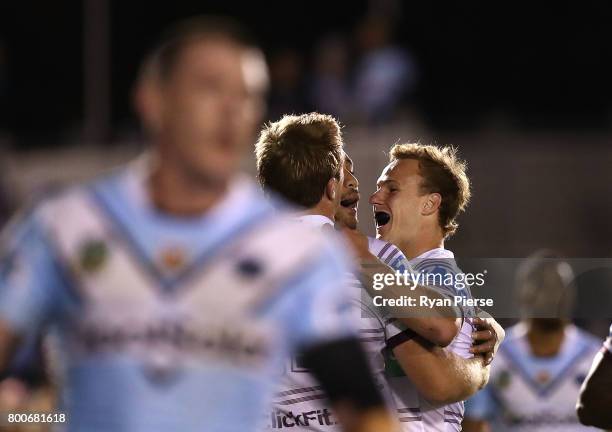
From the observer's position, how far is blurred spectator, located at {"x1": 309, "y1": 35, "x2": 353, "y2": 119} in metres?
12.0

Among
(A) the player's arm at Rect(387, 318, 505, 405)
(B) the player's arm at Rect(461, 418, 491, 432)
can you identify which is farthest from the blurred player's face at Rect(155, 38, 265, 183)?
(B) the player's arm at Rect(461, 418, 491, 432)

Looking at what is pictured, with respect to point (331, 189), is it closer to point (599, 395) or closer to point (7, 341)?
point (599, 395)

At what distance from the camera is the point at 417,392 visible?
441cm

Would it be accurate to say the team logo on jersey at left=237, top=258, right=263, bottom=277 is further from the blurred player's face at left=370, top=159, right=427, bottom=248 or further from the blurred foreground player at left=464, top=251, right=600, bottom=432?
the blurred foreground player at left=464, top=251, right=600, bottom=432

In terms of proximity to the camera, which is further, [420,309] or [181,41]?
[420,309]

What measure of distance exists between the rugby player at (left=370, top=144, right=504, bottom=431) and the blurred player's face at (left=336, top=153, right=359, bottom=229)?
140mm

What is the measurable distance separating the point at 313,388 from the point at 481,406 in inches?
79.2

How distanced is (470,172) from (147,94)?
8574 mm

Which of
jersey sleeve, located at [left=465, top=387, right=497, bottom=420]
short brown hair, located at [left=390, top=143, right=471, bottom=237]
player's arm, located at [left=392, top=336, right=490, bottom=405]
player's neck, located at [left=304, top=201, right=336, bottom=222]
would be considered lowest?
jersey sleeve, located at [left=465, top=387, right=497, bottom=420]

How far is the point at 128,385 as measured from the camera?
255 centimetres

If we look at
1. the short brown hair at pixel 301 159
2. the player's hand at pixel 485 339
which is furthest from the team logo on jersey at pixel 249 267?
the player's hand at pixel 485 339

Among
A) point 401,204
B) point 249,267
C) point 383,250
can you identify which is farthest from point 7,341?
point 401,204

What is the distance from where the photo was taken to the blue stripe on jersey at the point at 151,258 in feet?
8.52

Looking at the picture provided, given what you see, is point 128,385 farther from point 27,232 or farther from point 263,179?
point 263,179
